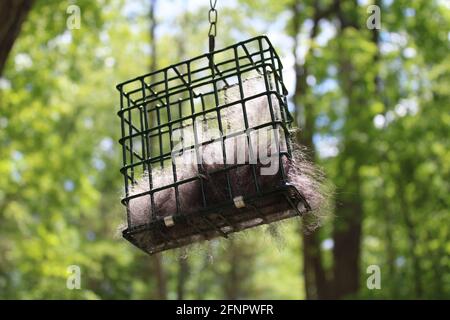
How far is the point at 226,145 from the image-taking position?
2697 mm

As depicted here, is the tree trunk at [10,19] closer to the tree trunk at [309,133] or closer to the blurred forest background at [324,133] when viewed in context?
the blurred forest background at [324,133]

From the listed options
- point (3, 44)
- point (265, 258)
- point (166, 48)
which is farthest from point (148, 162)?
point (265, 258)

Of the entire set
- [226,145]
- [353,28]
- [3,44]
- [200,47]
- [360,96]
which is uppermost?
[200,47]

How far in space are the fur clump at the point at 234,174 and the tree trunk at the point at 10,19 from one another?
2.03m

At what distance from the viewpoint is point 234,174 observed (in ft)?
8.66

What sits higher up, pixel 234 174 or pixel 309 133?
pixel 309 133

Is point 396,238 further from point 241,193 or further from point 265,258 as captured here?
point 241,193

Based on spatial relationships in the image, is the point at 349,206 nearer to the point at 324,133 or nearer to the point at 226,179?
the point at 324,133

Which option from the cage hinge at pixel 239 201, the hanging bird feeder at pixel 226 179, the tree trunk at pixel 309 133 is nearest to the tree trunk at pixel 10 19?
the hanging bird feeder at pixel 226 179

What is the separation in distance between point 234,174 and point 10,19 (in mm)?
2442

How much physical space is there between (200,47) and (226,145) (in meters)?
8.91

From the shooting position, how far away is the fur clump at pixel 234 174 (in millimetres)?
2584

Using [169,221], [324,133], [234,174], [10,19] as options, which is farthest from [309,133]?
[169,221]

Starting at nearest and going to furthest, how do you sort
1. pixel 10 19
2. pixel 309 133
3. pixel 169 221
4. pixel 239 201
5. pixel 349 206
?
pixel 239 201 → pixel 169 221 → pixel 10 19 → pixel 309 133 → pixel 349 206
